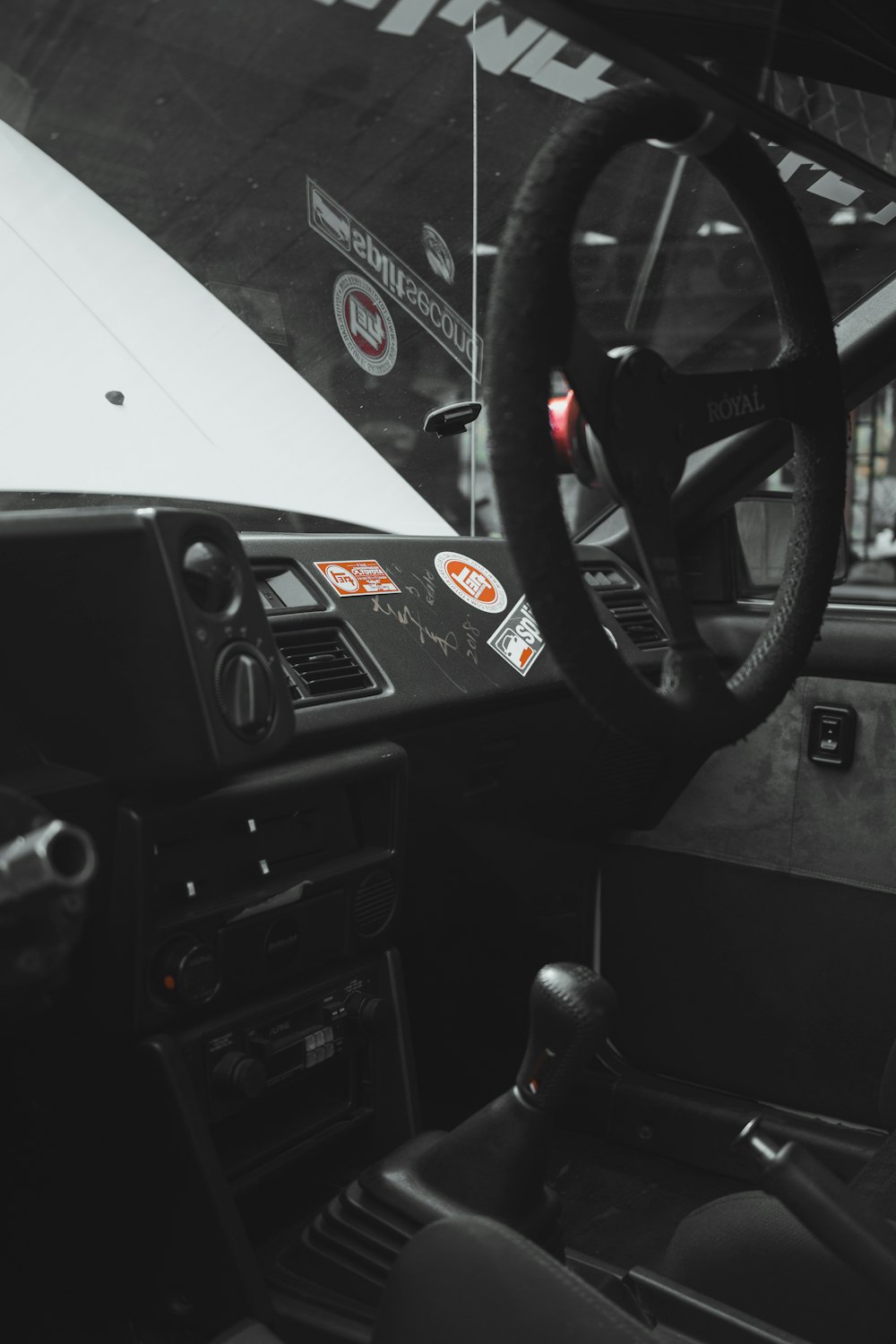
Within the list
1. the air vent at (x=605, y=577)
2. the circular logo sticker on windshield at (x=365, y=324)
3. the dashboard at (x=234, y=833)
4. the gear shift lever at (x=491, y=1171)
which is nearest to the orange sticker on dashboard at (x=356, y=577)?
the dashboard at (x=234, y=833)

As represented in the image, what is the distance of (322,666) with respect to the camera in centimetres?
171

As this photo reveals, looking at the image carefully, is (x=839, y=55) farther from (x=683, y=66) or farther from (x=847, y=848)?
(x=847, y=848)

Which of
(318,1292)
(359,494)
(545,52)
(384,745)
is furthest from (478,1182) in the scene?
(545,52)

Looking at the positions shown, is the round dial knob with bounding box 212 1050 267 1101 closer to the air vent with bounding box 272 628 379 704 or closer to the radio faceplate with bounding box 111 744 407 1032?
the radio faceplate with bounding box 111 744 407 1032

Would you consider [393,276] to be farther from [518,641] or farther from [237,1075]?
[237,1075]

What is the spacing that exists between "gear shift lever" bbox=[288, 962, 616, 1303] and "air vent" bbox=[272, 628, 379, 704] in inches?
18.5

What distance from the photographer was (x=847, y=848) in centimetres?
221

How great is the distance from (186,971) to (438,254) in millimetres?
1283

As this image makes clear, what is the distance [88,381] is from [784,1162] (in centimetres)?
134

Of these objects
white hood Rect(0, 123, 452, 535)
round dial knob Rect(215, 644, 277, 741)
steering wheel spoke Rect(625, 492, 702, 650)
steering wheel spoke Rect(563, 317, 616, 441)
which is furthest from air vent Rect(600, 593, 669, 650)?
steering wheel spoke Rect(563, 317, 616, 441)

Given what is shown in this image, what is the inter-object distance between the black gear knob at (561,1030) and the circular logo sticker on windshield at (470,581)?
2.38ft

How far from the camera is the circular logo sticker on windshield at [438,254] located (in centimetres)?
212

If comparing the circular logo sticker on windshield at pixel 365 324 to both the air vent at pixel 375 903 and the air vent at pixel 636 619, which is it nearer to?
the air vent at pixel 636 619

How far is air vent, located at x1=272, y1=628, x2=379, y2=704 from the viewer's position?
1.66 meters
